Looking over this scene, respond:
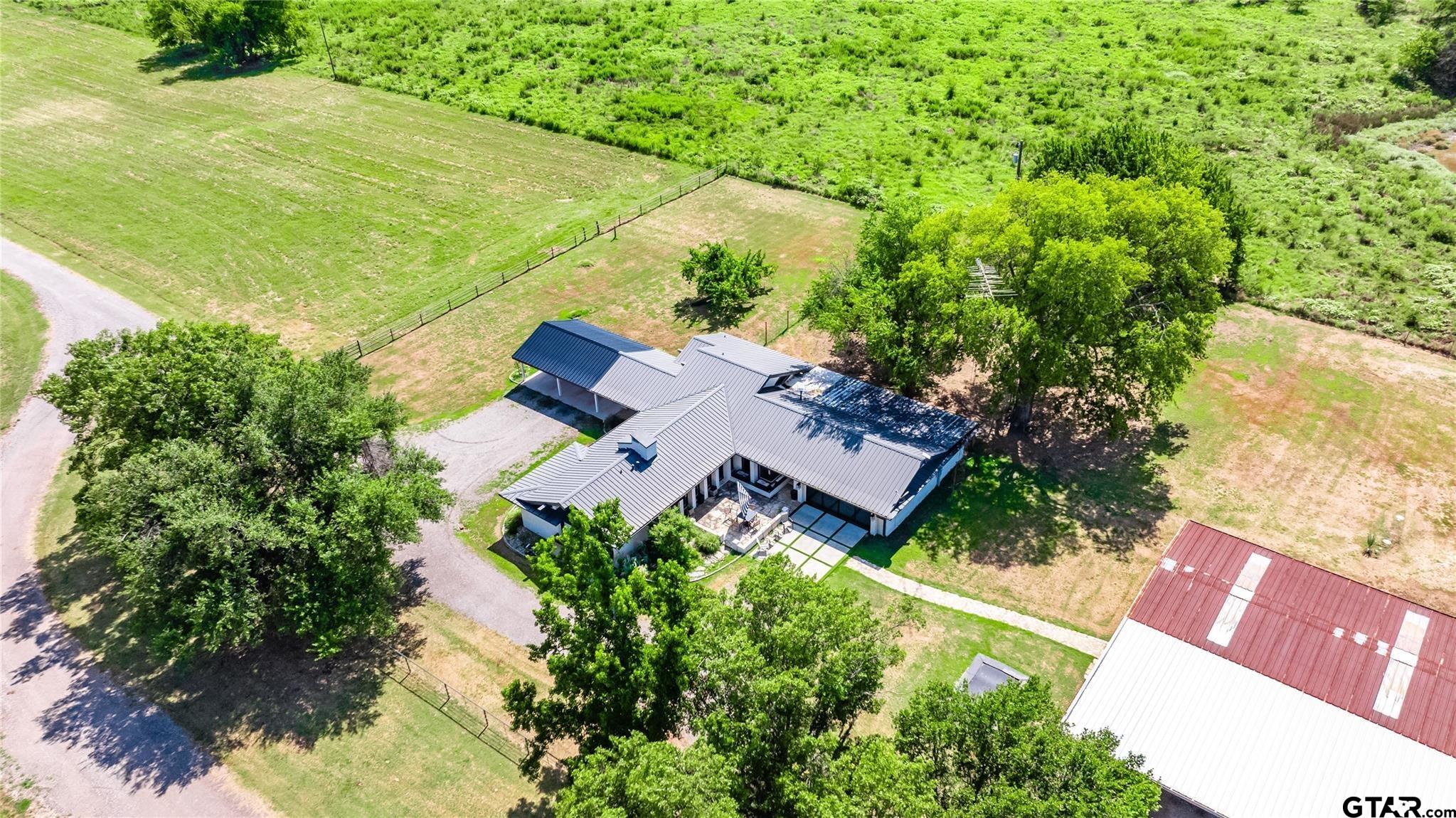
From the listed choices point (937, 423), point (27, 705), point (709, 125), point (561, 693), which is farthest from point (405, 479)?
point (709, 125)

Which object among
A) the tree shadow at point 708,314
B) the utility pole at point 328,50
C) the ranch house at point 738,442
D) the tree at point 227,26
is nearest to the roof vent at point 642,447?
the ranch house at point 738,442

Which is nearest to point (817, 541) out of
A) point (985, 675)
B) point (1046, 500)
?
point (985, 675)

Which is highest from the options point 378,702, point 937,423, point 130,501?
point 130,501

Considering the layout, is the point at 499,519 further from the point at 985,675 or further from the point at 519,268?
the point at 519,268

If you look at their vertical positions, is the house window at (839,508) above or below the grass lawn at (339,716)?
above

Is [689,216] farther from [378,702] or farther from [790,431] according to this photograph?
[378,702]

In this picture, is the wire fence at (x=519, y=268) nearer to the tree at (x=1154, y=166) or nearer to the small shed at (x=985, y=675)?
the tree at (x=1154, y=166)
